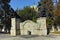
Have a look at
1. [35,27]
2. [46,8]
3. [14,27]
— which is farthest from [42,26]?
[46,8]

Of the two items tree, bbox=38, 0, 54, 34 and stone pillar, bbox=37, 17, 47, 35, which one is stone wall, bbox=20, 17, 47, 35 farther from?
tree, bbox=38, 0, 54, 34

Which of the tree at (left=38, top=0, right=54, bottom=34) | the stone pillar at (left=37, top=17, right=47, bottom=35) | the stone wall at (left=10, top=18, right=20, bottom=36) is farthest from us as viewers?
the tree at (left=38, top=0, right=54, bottom=34)

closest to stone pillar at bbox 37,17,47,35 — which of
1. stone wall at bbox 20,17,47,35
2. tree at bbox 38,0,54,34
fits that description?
stone wall at bbox 20,17,47,35

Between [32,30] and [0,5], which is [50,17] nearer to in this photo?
[0,5]

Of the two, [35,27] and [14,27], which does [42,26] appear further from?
[14,27]

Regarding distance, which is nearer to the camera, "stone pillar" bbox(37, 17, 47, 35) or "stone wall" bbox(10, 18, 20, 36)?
"stone pillar" bbox(37, 17, 47, 35)

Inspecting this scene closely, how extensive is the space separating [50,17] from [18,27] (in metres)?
32.2

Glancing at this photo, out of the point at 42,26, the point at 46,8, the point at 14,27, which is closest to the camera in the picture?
the point at 42,26

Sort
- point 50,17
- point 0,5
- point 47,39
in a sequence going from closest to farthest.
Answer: point 47,39, point 0,5, point 50,17

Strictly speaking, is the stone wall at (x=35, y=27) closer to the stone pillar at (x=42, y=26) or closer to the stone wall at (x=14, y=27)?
the stone pillar at (x=42, y=26)

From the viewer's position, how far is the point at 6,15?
33.2m

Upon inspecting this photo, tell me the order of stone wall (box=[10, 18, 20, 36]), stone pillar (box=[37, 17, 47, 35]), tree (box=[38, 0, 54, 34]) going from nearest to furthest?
stone pillar (box=[37, 17, 47, 35]) → stone wall (box=[10, 18, 20, 36]) → tree (box=[38, 0, 54, 34])

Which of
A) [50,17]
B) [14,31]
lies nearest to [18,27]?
[14,31]

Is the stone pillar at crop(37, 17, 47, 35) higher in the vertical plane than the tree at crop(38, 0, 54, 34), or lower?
lower
